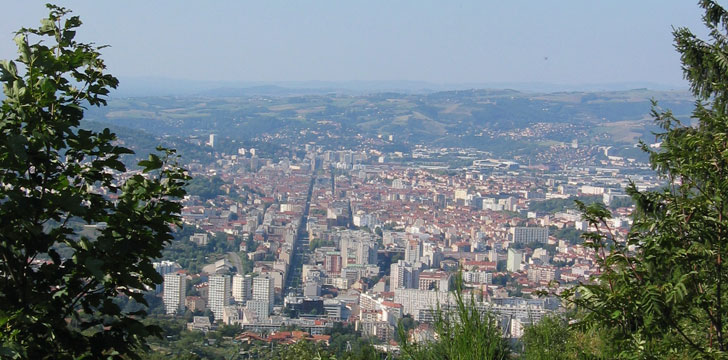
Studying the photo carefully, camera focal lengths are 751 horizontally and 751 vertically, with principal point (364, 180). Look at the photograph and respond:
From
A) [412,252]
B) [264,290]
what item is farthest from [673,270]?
[412,252]

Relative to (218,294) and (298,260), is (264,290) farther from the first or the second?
(298,260)

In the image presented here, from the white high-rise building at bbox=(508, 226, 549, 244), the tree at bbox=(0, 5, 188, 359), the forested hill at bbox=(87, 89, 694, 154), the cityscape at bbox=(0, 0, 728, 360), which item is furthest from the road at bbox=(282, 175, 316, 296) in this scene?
the forested hill at bbox=(87, 89, 694, 154)

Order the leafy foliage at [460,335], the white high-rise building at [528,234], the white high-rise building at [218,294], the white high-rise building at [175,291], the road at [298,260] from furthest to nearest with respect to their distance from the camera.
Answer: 1. the white high-rise building at [528,234]
2. the road at [298,260]
3. the white high-rise building at [218,294]
4. the white high-rise building at [175,291]
5. the leafy foliage at [460,335]

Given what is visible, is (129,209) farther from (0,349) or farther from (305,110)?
(305,110)

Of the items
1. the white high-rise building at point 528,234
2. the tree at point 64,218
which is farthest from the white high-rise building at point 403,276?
the tree at point 64,218

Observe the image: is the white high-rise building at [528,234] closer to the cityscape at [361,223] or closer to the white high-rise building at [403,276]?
the cityscape at [361,223]

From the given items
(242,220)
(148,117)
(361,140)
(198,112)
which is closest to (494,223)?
(242,220)

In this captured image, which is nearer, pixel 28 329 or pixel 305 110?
pixel 28 329
